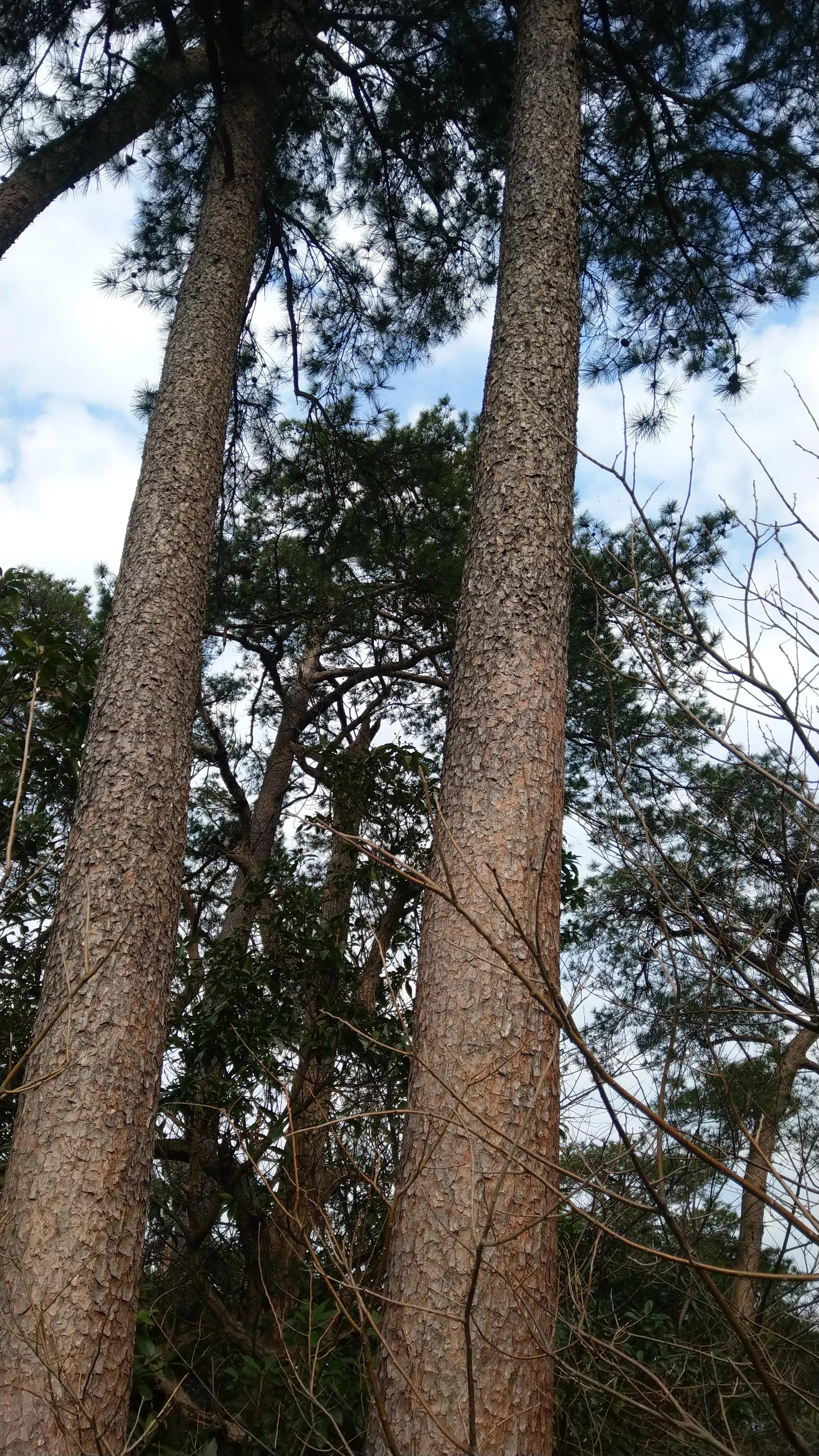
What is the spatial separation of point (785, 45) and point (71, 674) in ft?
15.3

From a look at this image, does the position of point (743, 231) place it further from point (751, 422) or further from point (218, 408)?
point (751, 422)

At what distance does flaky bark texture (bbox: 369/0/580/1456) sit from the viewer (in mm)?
2043

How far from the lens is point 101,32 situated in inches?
197

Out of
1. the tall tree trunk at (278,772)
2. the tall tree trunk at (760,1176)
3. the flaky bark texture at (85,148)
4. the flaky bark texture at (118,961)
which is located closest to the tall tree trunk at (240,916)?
the tall tree trunk at (278,772)

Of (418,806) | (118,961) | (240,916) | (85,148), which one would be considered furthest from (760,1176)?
(85,148)

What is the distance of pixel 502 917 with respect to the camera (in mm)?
2469

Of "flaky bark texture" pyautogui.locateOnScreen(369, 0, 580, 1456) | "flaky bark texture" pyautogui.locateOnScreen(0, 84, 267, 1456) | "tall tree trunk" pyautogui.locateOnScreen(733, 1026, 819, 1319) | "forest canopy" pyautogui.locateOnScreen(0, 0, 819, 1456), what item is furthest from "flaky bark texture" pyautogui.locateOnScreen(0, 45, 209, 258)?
"tall tree trunk" pyautogui.locateOnScreen(733, 1026, 819, 1319)

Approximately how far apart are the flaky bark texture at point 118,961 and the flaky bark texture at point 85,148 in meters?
1.20

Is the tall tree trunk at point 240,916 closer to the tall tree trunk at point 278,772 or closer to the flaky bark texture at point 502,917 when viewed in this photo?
the tall tree trunk at point 278,772

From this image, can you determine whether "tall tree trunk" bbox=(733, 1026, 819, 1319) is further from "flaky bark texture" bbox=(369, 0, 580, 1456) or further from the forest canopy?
"flaky bark texture" bbox=(369, 0, 580, 1456)

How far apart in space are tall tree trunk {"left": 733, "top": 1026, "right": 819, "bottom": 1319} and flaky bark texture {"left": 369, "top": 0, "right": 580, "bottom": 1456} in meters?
1.12

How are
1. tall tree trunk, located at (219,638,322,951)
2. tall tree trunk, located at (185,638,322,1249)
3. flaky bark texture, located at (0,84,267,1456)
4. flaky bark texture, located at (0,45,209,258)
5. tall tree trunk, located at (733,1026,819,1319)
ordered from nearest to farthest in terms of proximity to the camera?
flaky bark texture, located at (0,84,267,1456) < tall tree trunk, located at (733,1026,819,1319) < tall tree trunk, located at (185,638,322,1249) < flaky bark texture, located at (0,45,209,258) < tall tree trunk, located at (219,638,322,951)

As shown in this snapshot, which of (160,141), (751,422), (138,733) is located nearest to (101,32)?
(160,141)

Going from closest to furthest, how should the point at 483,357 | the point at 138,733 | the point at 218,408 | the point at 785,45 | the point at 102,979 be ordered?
the point at 102,979 < the point at 138,733 < the point at 218,408 < the point at 483,357 < the point at 785,45
